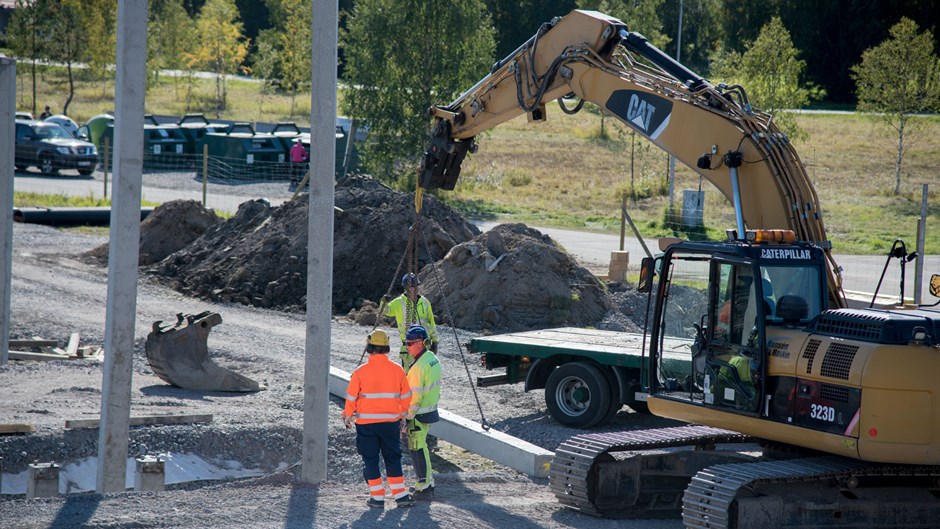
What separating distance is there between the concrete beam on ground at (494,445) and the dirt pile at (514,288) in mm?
5899

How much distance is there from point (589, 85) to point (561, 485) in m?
4.00

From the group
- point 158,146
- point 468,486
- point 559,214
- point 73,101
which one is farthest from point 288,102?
point 468,486

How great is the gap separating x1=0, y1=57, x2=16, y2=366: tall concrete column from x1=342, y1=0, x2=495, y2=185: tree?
22.7m

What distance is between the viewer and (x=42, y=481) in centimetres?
886

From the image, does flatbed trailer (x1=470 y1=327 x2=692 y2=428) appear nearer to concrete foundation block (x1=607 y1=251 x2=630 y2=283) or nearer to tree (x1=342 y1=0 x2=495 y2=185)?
concrete foundation block (x1=607 y1=251 x2=630 y2=283)

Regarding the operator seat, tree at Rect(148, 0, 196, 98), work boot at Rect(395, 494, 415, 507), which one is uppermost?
tree at Rect(148, 0, 196, 98)

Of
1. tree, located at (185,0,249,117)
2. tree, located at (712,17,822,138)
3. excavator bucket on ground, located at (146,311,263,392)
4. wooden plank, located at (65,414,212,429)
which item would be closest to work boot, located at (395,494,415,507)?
wooden plank, located at (65,414,212,429)

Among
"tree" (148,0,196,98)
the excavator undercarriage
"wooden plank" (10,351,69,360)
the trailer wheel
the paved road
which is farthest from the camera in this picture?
"tree" (148,0,196,98)

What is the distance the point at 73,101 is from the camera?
58.2 metres

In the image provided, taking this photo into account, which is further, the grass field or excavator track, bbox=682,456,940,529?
the grass field

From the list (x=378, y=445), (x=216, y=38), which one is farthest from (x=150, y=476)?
(x=216, y=38)

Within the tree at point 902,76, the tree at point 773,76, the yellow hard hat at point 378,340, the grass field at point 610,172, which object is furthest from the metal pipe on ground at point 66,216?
the tree at point 902,76

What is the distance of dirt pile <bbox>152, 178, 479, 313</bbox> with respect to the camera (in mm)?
19828

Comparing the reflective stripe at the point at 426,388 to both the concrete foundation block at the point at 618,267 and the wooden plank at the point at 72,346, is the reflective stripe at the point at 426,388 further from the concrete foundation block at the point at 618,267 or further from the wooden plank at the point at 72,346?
the concrete foundation block at the point at 618,267
